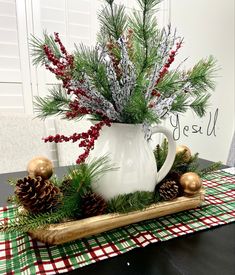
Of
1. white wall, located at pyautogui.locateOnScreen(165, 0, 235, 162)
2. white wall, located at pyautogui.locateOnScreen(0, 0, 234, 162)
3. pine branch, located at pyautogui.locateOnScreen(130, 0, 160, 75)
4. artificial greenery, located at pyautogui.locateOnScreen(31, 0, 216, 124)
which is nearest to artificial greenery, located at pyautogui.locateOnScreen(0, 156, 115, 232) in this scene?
artificial greenery, located at pyautogui.locateOnScreen(31, 0, 216, 124)

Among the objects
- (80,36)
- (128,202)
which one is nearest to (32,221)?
(128,202)

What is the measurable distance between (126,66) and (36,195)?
1.03ft

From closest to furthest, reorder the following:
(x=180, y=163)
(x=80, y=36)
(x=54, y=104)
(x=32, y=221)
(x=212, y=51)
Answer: (x=32, y=221), (x=54, y=104), (x=180, y=163), (x=80, y=36), (x=212, y=51)

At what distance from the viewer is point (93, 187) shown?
56 cm

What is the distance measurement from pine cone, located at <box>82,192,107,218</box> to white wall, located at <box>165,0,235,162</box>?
5.04ft

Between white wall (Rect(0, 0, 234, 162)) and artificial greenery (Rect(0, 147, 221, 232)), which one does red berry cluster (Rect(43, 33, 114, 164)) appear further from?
white wall (Rect(0, 0, 234, 162))

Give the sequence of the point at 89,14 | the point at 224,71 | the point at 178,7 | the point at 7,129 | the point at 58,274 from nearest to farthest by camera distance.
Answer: the point at 58,274, the point at 7,129, the point at 89,14, the point at 178,7, the point at 224,71

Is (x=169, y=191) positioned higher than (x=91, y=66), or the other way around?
(x=91, y=66)

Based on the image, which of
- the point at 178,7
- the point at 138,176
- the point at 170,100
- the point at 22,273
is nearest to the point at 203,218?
the point at 138,176

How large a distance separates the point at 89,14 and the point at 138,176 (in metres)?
1.61

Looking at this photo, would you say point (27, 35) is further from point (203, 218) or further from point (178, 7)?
point (203, 218)

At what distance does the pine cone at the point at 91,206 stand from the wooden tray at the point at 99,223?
14 millimetres

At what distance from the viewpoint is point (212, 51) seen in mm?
2123

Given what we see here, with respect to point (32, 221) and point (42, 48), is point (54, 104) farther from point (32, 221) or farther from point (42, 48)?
point (32, 221)
